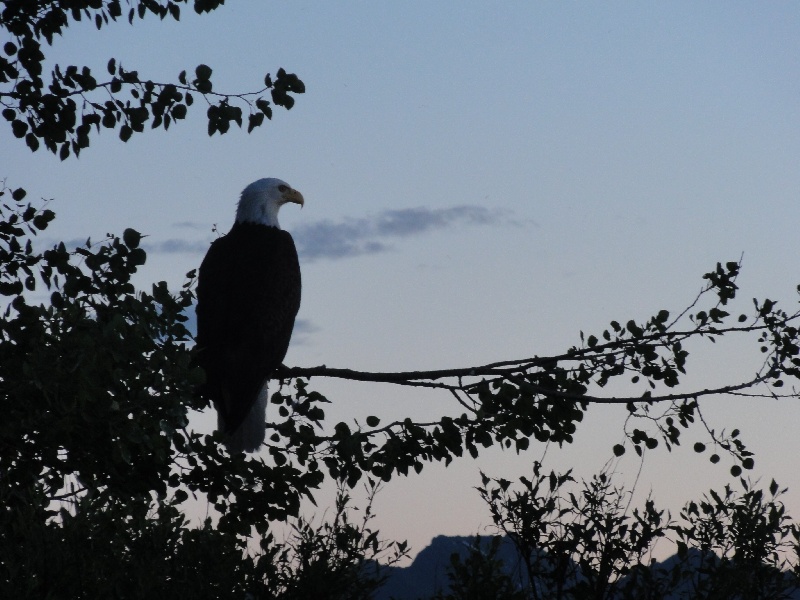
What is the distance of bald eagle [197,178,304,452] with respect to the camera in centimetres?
782

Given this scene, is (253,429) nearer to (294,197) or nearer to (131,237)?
(131,237)

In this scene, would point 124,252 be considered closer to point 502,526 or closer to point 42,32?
point 42,32

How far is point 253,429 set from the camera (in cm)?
825

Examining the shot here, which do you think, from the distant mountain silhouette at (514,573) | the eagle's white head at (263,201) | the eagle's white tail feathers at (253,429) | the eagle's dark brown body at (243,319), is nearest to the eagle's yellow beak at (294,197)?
the eagle's white head at (263,201)

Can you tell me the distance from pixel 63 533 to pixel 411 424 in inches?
99.3

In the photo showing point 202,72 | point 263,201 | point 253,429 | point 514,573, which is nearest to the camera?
point 202,72

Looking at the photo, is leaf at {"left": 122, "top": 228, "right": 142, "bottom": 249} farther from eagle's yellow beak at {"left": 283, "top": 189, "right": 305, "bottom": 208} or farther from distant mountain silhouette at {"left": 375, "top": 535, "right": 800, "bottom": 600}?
eagle's yellow beak at {"left": 283, "top": 189, "right": 305, "bottom": 208}

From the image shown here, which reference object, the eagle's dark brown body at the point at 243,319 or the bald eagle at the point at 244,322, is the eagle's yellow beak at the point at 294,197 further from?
the eagle's dark brown body at the point at 243,319

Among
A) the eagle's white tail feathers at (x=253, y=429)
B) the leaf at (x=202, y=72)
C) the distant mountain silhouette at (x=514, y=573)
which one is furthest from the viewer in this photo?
the eagle's white tail feathers at (x=253, y=429)

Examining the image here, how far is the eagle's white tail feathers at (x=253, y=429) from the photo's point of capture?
322 inches

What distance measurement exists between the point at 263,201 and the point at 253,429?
2.53 metres

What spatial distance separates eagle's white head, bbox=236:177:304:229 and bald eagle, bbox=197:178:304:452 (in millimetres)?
443

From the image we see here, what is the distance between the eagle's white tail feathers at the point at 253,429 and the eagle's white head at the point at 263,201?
2.00 meters

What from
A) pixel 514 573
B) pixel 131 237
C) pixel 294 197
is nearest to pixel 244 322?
pixel 131 237
